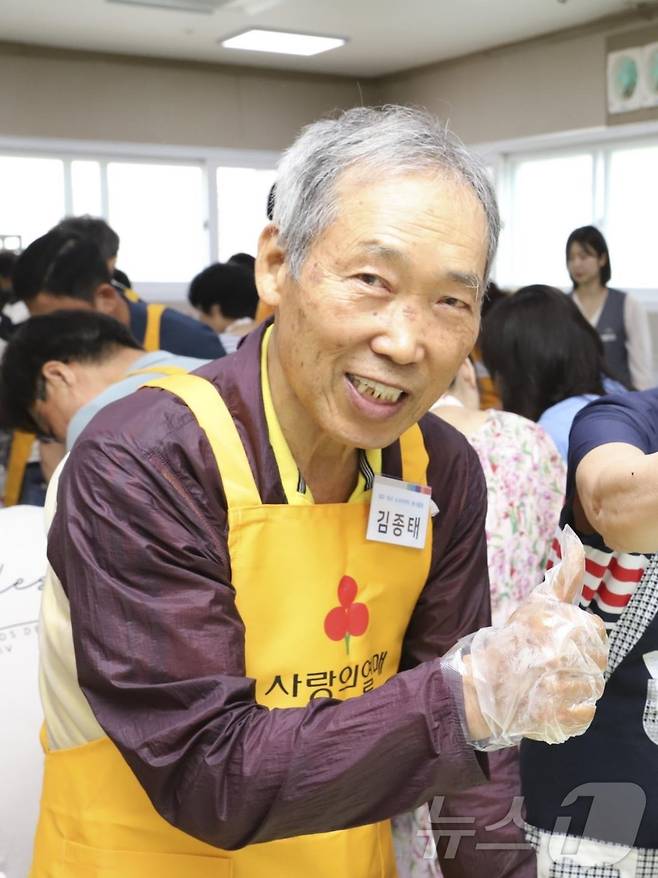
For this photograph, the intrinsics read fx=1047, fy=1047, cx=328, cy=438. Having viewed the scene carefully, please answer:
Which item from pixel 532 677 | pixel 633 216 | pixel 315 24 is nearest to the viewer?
pixel 532 677

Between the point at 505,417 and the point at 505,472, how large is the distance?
0.13 metres

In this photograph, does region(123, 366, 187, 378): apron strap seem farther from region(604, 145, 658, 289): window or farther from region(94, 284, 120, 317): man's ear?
region(604, 145, 658, 289): window

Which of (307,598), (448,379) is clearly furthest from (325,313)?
(307,598)

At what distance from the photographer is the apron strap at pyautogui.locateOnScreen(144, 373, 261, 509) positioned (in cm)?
94

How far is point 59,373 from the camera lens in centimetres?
209

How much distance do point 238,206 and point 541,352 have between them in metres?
6.36

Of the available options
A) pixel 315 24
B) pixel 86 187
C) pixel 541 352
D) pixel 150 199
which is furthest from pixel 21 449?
pixel 150 199

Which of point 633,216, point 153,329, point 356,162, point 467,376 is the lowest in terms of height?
point 467,376

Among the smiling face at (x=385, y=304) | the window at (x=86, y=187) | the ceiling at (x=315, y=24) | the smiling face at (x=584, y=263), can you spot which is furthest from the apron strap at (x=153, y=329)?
the window at (x=86, y=187)

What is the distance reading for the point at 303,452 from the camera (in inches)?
40.1

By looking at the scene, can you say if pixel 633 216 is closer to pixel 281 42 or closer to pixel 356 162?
pixel 281 42

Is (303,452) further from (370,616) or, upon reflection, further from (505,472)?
(505,472)

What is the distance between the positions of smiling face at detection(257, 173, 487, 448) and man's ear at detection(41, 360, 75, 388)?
48.4 inches

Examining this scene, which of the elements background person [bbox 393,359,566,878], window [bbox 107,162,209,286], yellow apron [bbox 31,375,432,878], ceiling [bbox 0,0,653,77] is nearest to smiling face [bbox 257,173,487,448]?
yellow apron [bbox 31,375,432,878]
